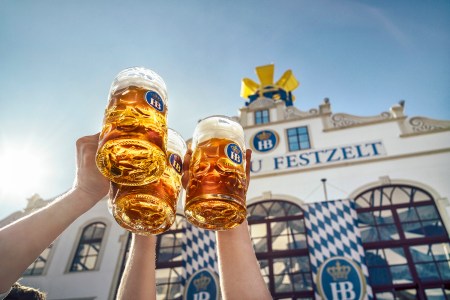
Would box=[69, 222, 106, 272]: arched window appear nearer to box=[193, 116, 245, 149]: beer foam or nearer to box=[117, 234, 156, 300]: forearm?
box=[117, 234, 156, 300]: forearm

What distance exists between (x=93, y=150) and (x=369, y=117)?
22.7 feet

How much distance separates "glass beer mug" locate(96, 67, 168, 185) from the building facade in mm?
4664

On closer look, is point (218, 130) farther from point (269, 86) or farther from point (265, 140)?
point (269, 86)

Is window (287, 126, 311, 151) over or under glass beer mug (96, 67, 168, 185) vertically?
over

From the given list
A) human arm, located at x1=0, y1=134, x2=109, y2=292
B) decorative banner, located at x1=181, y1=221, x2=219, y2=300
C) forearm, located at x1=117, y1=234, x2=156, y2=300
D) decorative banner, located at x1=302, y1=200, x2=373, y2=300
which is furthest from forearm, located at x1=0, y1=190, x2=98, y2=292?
decorative banner, located at x1=302, y1=200, x2=373, y2=300

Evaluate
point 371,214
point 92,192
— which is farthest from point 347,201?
point 92,192

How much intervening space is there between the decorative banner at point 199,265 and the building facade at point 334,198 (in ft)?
2.94

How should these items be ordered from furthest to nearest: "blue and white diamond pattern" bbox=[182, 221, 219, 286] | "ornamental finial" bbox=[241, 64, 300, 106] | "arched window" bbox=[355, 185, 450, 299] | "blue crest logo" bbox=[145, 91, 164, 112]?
"ornamental finial" bbox=[241, 64, 300, 106], "blue and white diamond pattern" bbox=[182, 221, 219, 286], "arched window" bbox=[355, 185, 450, 299], "blue crest logo" bbox=[145, 91, 164, 112]

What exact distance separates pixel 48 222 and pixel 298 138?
6.65 meters

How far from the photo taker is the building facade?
554 cm

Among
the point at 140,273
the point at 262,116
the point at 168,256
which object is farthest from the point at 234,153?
the point at 168,256

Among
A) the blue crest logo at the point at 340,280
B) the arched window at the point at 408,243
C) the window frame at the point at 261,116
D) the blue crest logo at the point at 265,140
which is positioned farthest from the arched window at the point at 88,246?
the arched window at the point at 408,243

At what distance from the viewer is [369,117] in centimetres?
698

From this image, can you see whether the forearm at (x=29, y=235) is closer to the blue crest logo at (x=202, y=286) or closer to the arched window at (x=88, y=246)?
the blue crest logo at (x=202, y=286)
